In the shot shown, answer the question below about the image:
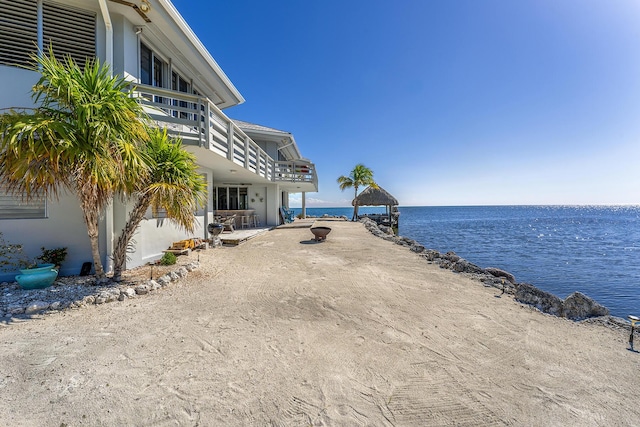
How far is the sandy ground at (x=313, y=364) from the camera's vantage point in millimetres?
2359

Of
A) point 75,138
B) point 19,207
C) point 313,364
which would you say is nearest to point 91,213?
point 75,138

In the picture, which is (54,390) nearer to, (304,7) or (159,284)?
(159,284)

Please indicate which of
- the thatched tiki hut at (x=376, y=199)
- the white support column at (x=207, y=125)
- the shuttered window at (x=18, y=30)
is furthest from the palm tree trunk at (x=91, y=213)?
the thatched tiki hut at (x=376, y=199)

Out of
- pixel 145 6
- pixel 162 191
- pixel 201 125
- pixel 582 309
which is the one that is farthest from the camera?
pixel 201 125

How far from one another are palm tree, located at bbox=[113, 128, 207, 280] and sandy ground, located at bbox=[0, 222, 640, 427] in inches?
64.6

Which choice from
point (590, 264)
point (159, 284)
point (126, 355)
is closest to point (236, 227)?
point (159, 284)

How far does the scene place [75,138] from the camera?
14.5 ft

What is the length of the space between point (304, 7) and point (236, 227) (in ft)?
43.1

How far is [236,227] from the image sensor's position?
663 inches

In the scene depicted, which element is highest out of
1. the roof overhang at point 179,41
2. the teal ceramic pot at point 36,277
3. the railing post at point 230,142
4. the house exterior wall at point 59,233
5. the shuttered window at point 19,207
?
the roof overhang at point 179,41

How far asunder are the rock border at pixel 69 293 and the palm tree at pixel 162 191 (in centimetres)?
56

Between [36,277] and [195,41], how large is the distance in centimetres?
770

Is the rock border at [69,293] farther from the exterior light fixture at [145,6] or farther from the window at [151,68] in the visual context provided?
the exterior light fixture at [145,6]

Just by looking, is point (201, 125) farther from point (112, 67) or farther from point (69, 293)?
point (69, 293)
